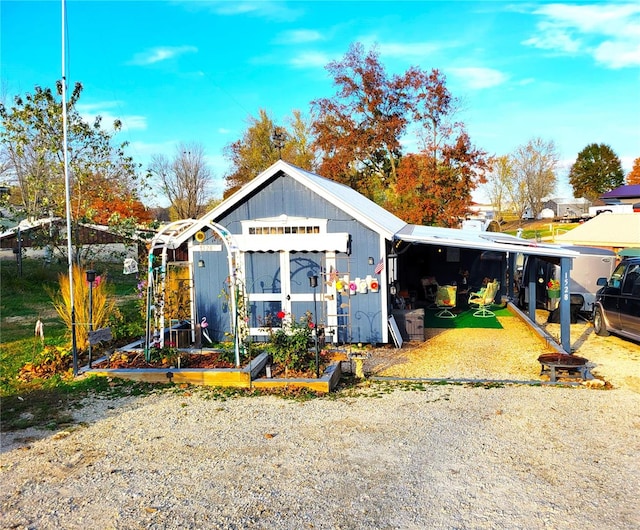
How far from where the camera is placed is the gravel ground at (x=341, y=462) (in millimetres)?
4039

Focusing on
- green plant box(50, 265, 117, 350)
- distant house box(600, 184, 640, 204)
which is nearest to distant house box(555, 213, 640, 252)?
green plant box(50, 265, 117, 350)

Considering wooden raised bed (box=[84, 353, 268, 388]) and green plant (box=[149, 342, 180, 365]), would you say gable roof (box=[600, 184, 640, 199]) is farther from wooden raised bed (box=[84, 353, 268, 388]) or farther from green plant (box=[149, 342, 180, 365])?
green plant (box=[149, 342, 180, 365])

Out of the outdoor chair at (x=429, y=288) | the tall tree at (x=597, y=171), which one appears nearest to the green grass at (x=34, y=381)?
the outdoor chair at (x=429, y=288)

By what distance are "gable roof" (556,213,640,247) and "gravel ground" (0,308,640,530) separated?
11.8m

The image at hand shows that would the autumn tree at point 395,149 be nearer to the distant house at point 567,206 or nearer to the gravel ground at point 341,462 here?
the gravel ground at point 341,462

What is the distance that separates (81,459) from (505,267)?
15.3 meters

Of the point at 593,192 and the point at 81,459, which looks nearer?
the point at 81,459

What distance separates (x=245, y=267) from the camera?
1104 cm

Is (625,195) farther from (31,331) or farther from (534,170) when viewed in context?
(31,331)

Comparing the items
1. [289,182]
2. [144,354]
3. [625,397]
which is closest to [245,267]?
[289,182]

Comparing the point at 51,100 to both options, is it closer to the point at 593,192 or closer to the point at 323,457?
the point at 323,457

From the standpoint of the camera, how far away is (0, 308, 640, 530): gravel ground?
4039mm

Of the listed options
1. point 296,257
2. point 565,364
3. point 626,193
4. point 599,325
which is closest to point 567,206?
point 626,193

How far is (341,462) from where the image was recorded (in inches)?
197
